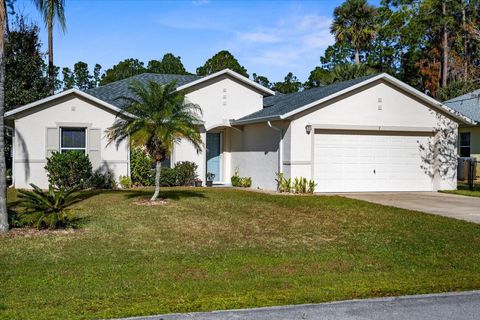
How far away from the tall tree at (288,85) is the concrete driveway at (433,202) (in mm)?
36924

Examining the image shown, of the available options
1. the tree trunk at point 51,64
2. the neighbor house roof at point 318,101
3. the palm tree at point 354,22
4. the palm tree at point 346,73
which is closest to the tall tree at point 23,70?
the tree trunk at point 51,64

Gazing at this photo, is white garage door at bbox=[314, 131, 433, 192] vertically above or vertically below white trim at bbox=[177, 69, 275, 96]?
below

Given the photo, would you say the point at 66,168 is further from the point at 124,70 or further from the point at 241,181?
the point at 124,70

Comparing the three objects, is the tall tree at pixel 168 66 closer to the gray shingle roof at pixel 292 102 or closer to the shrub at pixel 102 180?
the gray shingle roof at pixel 292 102

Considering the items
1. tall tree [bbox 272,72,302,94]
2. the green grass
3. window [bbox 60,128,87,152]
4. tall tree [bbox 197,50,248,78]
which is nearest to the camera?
the green grass

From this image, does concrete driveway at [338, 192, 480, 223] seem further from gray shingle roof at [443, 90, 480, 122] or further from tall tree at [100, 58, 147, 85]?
→ tall tree at [100, 58, 147, 85]

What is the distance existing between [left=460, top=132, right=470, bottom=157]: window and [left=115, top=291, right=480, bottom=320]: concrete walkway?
2123 cm

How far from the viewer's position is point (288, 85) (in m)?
56.9


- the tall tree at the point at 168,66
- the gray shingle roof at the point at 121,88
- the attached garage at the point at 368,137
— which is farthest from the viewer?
the tall tree at the point at 168,66

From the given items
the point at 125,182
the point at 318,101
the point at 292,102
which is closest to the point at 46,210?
the point at 125,182

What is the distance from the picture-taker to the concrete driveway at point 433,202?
14.5 metres

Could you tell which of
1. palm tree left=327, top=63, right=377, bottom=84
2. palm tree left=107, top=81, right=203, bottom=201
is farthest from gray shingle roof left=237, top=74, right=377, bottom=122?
palm tree left=327, top=63, right=377, bottom=84

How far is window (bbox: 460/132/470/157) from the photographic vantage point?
1041 inches

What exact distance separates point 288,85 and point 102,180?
38.9m
